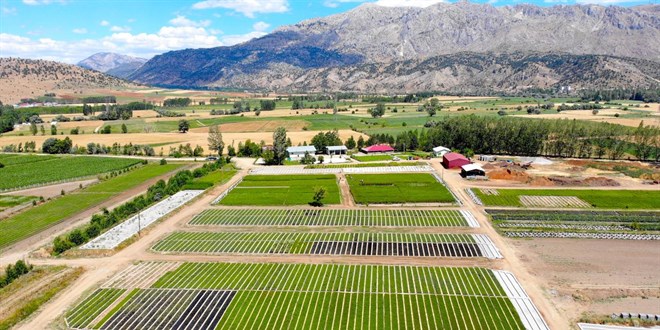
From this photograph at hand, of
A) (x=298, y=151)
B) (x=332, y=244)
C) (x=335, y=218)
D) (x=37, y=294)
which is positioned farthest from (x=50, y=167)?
(x=332, y=244)

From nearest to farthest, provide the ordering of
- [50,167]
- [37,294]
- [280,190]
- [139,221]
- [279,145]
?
[37,294]
[139,221]
[280,190]
[50,167]
[279,145]

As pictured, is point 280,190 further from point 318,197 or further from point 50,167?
point 50,167

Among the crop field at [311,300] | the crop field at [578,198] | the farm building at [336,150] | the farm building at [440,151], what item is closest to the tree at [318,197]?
the crop field at [311,300]

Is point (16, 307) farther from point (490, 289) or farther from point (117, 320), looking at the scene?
point (490, 289)

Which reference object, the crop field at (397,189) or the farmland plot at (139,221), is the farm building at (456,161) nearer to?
the crop field at (397,189)

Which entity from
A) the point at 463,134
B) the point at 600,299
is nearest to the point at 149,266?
the point at 600,299

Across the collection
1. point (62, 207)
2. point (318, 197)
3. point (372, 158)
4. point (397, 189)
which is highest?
point (372, 158)
